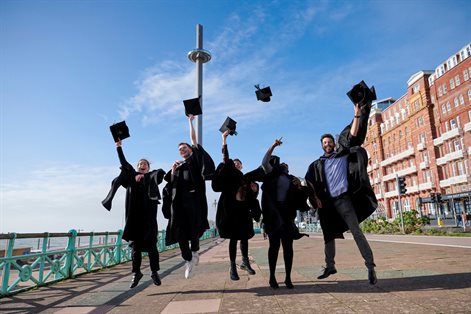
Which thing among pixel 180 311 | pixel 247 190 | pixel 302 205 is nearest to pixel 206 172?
pixel 247 190

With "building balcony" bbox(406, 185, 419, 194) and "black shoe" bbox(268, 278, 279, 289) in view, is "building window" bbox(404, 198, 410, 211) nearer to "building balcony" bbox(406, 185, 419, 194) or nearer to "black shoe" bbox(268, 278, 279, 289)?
"building balcony" bbox(406, 185, 419, 194)

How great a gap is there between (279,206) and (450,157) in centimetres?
4432

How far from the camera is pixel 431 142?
4556cm

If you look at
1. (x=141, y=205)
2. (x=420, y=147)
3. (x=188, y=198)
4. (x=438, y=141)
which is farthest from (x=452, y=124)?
(x=141, y=205)

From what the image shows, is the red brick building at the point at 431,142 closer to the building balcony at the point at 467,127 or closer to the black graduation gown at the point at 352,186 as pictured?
the building balcony at the point at 467,127

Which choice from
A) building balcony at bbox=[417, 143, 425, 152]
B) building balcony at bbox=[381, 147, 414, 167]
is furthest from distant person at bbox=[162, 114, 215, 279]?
building balcony at bbox=[381, 147, 414, 167]

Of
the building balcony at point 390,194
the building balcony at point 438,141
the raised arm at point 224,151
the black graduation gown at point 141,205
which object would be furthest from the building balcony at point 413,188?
the black graduation gown at point 141,205

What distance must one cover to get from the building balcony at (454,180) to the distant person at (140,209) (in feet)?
140

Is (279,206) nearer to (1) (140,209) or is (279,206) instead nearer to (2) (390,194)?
(1) (140,209)

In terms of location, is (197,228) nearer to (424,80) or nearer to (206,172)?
(206,172)

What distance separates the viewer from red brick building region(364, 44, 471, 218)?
3900 centimetres

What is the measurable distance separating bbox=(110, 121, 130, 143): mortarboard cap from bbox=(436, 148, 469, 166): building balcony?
4351 cm

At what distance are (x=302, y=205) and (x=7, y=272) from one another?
19.6 ft

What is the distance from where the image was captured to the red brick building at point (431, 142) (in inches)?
1535
